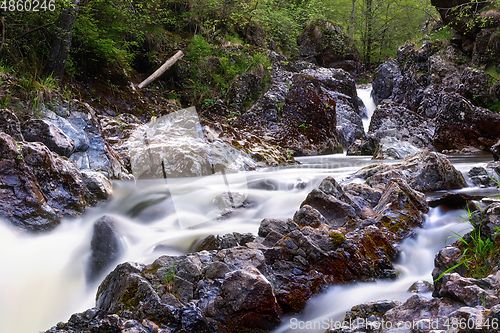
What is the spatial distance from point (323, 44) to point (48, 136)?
69.7 ft

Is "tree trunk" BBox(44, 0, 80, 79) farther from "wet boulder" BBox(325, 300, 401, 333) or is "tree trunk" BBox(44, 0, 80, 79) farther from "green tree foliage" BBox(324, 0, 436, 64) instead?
A: "green tree foliage" BBox(324, 0, 436, 64)

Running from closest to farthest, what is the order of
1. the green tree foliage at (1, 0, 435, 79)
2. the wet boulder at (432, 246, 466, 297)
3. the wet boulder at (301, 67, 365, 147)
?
the wet boulder at (432, 246, 466, 297), the green tree foliage at (1, 0, 435, 79), the wet boulder at (301, 67, 365, 147)

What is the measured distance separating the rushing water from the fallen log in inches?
226

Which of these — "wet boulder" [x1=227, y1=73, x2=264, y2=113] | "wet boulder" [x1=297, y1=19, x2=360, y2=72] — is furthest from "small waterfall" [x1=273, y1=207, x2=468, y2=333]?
"wet boulder" [x1=297, y1=19, x2=360, y2=72]

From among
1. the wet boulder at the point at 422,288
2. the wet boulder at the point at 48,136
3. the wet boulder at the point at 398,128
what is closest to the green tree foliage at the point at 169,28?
the wet boulder at the point at 48,136

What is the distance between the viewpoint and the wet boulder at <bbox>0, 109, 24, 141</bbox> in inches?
169

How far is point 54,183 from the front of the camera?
4.23 metres

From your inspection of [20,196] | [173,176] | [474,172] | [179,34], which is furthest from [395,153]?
[179,34]

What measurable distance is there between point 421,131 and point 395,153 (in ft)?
12.6

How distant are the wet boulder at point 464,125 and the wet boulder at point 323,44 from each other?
1283cm

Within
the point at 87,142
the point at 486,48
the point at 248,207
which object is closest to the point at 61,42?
the point at 87,142

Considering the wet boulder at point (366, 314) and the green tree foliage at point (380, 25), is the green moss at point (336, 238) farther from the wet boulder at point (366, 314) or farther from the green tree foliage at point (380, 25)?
the green tree foliage at point (380, 25)

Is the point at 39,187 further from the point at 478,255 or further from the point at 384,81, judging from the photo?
the point at 384,81

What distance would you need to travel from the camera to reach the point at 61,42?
720 centimetres
